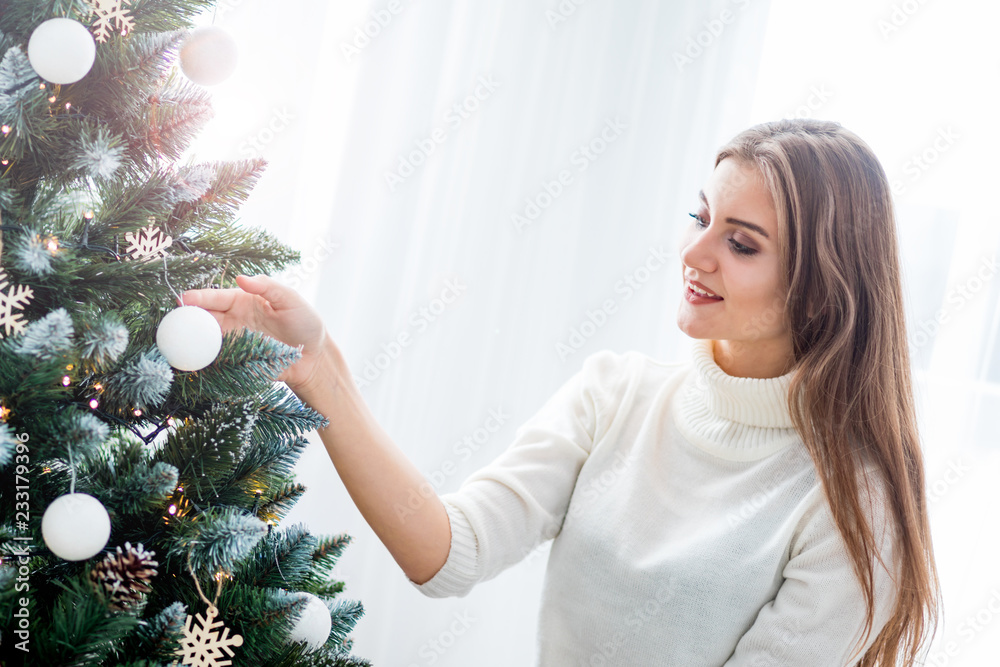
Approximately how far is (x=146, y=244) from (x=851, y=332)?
0.97 meters

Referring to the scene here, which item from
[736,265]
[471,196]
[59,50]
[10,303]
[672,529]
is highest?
[471,196]

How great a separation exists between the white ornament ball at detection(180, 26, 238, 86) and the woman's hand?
0.59 feet

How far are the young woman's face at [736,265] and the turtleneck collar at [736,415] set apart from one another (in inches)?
3.2

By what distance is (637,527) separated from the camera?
→ 114 cm

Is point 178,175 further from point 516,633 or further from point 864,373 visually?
→ point 516,633

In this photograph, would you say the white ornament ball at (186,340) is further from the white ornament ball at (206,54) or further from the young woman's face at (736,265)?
the young woman's face at (736,265)

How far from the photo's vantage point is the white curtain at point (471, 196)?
60.5 inches

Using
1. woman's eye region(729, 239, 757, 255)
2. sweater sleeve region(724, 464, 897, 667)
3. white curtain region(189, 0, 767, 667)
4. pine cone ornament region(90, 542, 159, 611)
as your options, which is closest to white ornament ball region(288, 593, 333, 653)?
pine cone ornament region(90, 542, 159, 611)

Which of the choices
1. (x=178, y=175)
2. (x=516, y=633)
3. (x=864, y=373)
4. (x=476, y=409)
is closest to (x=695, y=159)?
(x=476, y=409)

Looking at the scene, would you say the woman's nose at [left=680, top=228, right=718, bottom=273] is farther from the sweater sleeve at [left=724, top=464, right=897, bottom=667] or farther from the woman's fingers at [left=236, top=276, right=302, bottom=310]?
the woman's fingers at [left=236, top=276, right=302, bottom=310]

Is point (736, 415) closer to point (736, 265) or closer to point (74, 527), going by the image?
point (736, 265)

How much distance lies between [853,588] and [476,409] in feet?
3.33

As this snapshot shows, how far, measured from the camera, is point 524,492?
Answer: 44.5 inches

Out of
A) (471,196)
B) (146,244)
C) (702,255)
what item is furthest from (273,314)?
(471,196)
